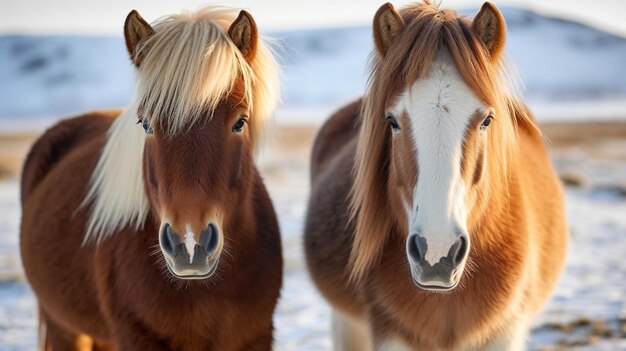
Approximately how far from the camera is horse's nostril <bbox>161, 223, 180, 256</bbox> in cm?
237

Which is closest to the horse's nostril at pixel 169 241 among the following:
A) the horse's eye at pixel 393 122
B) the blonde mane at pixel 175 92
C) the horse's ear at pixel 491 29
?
the blonde mane at pixel 175 92

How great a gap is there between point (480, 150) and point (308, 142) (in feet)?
60.7

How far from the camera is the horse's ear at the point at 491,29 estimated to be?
8.60 ft

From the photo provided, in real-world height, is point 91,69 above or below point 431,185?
below

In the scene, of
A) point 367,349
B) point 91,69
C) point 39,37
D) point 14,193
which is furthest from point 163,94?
point 39,37

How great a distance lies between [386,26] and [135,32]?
1115 millimetres

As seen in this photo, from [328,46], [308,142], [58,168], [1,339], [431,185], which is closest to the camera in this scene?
[431,185]

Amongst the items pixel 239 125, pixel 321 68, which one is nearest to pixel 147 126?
pixel 239 125

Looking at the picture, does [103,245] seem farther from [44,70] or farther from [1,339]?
[44,70]

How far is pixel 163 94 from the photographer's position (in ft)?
8.36

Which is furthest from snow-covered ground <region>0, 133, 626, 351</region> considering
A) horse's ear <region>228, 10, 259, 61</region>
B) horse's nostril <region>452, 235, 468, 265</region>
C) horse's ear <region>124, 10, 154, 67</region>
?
horse's nostril <region>452, 235, 468, 265</region>

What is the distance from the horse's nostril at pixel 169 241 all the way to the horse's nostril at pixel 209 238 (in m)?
0.09

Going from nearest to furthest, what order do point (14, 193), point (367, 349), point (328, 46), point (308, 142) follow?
point (367, 349)
point (14, 193)
point (308, 142)
point (328, 46)

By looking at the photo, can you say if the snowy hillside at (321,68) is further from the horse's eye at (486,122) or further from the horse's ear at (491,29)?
the horse's eye at (486,122)
